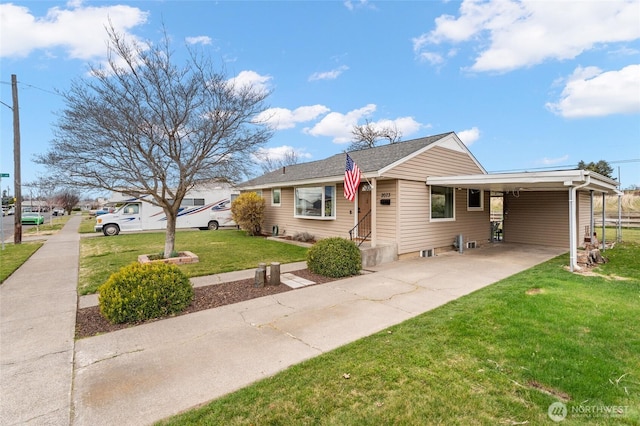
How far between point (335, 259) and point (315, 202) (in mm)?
5382

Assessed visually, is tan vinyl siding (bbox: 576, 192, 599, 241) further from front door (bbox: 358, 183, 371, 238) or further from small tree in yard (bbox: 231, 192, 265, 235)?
small tree in yard (bbox: 231, 192, 265, 235)

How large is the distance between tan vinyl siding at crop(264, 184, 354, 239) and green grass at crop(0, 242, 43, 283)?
29.8 feet

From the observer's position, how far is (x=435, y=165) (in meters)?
10.3

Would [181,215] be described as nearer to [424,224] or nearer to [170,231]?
[170,231]

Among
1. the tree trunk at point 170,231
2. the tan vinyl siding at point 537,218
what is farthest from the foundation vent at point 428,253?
the tree trunk at point 170,231

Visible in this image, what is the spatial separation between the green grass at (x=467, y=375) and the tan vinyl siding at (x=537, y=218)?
26.8ft

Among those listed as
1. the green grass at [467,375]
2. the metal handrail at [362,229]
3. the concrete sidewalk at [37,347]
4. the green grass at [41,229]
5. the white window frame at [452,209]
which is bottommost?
the concrete sidewalk at [37,347]

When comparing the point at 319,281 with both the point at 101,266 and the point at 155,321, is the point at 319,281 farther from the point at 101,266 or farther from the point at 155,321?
the point at 101,266

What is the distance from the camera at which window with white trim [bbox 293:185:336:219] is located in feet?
38.1

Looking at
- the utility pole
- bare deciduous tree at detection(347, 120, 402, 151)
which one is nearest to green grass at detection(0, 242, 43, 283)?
the utility pole

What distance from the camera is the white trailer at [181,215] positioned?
54.8 feet

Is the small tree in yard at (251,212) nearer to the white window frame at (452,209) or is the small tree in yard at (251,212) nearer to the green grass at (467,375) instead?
the white window frame at (452,209)

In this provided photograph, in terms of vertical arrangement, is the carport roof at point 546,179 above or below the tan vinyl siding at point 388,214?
above

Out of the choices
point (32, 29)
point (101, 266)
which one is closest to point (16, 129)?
point (32, 29)
